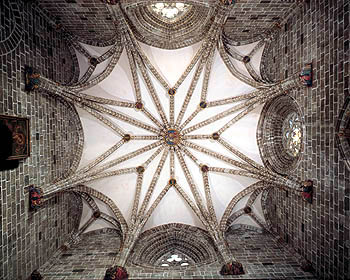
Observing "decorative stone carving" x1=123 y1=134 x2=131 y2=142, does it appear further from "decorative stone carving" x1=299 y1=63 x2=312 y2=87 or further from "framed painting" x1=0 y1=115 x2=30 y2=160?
"decorative stone carving" x1=299 y1=63 x2=312 y2=87

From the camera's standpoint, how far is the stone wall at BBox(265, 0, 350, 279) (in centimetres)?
721

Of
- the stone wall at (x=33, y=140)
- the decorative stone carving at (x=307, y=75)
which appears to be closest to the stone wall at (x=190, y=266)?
the stone wall at (x=33, y=140)

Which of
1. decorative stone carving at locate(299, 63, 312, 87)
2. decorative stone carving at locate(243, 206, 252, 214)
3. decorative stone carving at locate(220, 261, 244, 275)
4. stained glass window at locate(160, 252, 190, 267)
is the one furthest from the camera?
decorative stone carving at locate(243, 206, 252, 214)

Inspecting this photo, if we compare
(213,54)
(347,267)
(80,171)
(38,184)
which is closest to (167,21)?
(213,54)

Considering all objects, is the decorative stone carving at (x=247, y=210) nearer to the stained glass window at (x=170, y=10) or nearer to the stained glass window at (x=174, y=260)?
the stained glass window at (x=174, y=260)

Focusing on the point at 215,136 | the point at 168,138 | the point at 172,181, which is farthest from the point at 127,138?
the point at 215,136

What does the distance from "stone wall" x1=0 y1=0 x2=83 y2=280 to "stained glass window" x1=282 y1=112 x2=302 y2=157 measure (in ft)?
38.2

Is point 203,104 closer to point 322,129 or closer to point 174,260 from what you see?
point 322,129

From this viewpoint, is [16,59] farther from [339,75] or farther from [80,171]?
[339,75]

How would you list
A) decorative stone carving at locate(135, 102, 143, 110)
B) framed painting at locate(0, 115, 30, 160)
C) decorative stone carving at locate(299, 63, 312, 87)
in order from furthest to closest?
1. decorative stone carving at locate(135, 102, 143, 110)
2. decorative stone carving at locate(299, 63, 312, 87)
3. framed painting at locate(0, 115, 30, 160)

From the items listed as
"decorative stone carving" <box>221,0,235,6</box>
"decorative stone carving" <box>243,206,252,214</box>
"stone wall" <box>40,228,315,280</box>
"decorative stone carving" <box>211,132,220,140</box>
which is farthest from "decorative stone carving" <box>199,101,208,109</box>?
"stone wall" <box>40,228,315,280</box>

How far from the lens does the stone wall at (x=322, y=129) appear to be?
7.21 metres

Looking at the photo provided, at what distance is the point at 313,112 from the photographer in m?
8.42

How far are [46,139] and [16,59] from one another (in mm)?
3624
